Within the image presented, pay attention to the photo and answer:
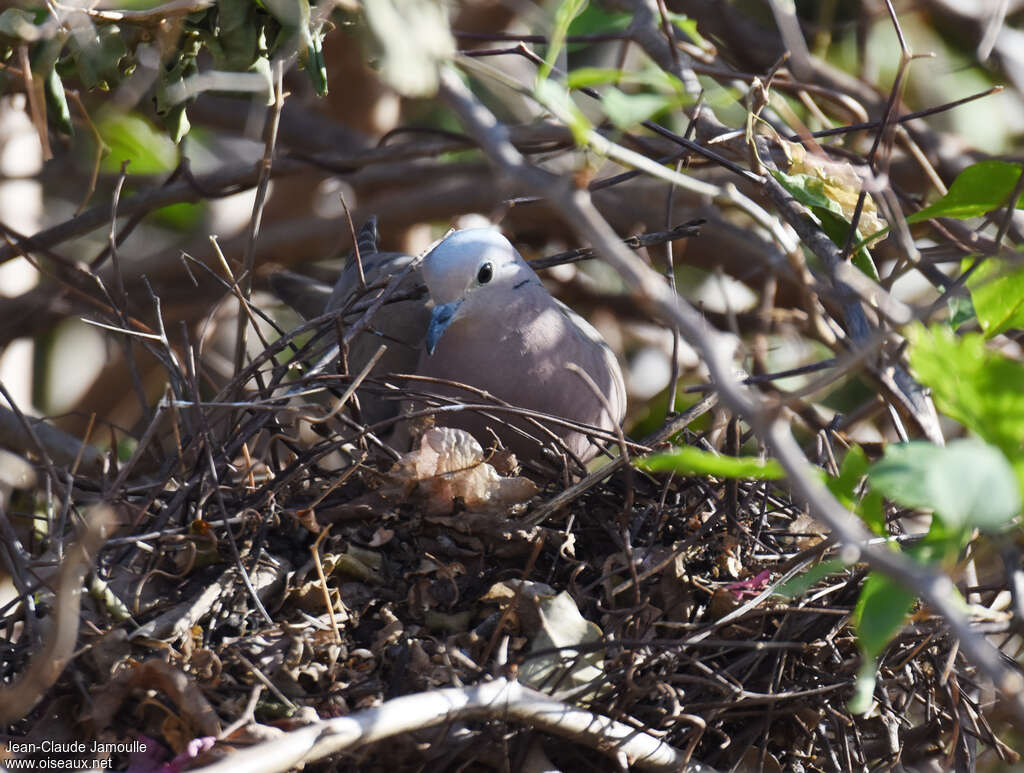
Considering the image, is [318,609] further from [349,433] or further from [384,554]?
[349,433]

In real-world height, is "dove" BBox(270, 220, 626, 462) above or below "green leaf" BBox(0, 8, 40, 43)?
below

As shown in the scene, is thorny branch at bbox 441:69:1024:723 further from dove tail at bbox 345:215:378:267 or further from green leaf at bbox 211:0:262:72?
dove tail at bbox 345:215:378:267

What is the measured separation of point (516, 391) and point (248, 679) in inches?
41.7

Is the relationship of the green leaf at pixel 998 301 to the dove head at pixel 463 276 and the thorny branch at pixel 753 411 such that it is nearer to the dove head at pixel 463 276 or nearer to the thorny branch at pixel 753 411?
the thorny branch at pixel 753 411

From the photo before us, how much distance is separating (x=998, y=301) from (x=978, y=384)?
0.43m

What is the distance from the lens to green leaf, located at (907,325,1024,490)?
49.2 inches

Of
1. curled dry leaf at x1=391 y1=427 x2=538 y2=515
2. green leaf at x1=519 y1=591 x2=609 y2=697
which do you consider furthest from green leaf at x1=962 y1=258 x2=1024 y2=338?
curled dry leaf at x1=391 y1=427 x2=538 y2=515

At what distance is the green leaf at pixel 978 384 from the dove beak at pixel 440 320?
1412 mm

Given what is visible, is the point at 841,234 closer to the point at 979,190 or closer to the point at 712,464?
the point at 979,190

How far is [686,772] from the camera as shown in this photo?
1.82 metres

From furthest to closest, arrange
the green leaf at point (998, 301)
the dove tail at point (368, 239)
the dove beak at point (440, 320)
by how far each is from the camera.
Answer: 1. the dove tail at point (368, 239)
2. the dove beak at point (440, 320)
3. the green leaf at point (998, 301)

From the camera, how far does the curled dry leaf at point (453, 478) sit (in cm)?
224

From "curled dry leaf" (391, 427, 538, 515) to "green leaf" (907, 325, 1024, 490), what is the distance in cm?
108

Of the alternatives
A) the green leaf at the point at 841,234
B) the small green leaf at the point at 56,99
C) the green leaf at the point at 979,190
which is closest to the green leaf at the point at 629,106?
the green leaf at the point at 979,190
